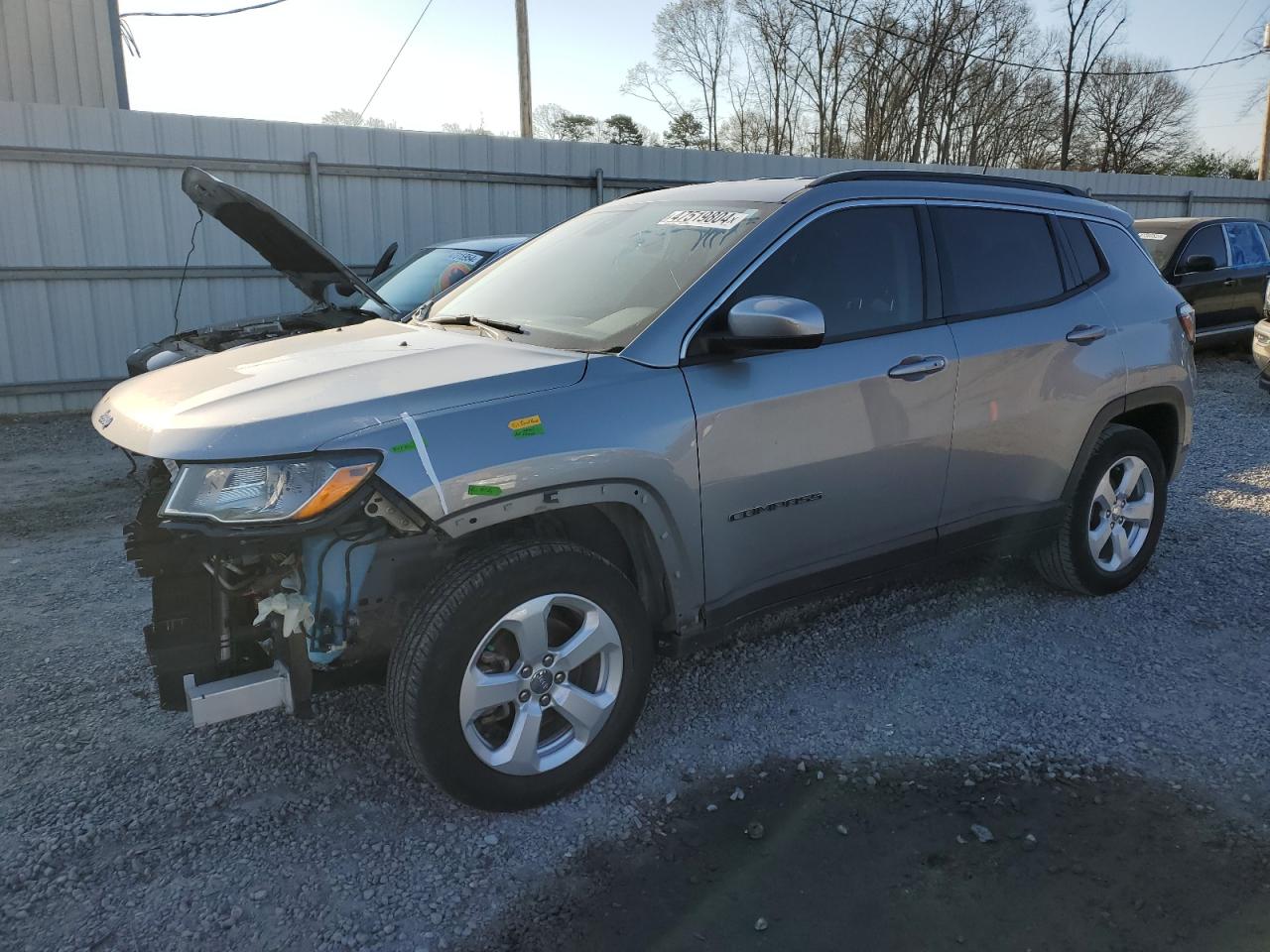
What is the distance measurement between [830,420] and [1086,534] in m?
1.84

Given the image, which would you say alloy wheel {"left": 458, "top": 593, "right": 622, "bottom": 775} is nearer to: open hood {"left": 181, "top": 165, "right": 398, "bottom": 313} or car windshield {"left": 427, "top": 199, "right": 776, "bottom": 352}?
car windshield {"left": 427, "top": 199, "right": 776, "bottom": 352}

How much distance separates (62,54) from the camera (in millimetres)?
11406

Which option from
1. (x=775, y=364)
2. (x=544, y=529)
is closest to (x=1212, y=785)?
(x=775, y=364)

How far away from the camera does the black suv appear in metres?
11.0

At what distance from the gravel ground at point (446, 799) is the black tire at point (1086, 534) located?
0.46ft

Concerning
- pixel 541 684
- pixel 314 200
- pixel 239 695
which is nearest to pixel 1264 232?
pixel 314 200

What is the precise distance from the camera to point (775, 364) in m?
3.18

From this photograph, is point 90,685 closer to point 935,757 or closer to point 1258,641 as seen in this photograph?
point 935,757

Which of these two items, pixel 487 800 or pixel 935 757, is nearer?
pixel 487 800

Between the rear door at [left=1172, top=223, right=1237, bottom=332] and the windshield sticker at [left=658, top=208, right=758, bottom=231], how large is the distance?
9524 mm

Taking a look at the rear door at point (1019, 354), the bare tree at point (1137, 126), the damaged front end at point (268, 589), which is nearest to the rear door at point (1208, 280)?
the rear door at point (1019, 354)

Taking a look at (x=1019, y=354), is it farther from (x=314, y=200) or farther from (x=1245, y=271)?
(x=1245, y=271)

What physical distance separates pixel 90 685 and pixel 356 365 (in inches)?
73.3

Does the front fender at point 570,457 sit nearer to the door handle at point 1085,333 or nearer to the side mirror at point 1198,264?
the door handle at point 1085,333
